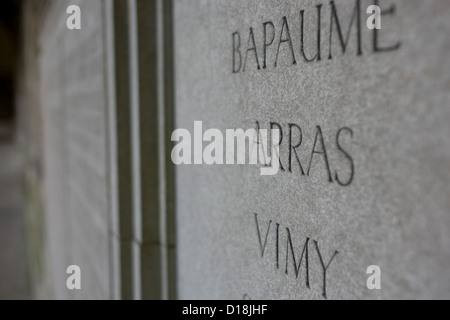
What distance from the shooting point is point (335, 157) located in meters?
1.10

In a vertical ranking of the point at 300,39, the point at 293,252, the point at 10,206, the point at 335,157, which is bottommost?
the point at 10,206

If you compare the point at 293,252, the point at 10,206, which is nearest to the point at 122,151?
the point at 293,252

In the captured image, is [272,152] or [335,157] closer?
[335,157]

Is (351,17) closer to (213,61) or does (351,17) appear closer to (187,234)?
(213,61)

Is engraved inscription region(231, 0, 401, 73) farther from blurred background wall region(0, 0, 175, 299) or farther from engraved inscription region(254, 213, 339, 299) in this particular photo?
blurred background wall region(0, 0, 175, 299)

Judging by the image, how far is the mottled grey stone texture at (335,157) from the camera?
854 millimetres

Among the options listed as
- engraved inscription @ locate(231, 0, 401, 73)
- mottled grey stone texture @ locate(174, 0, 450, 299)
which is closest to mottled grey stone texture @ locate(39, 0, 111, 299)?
mottled grey stone texture @ locate(174, 0, 450, 299)

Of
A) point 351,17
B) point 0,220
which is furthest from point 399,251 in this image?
point 0,220

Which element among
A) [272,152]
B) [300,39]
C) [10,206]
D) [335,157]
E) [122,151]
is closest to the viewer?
[335,157]

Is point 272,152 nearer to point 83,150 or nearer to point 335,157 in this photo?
point 335,157

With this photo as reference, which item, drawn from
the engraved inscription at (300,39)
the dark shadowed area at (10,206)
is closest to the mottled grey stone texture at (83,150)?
the engraved inscription at (300,39)

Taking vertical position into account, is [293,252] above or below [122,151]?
below

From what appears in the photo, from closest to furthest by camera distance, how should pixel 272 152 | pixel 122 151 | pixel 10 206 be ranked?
pixel 272 152, pixel 122 151, pixel 10 206
